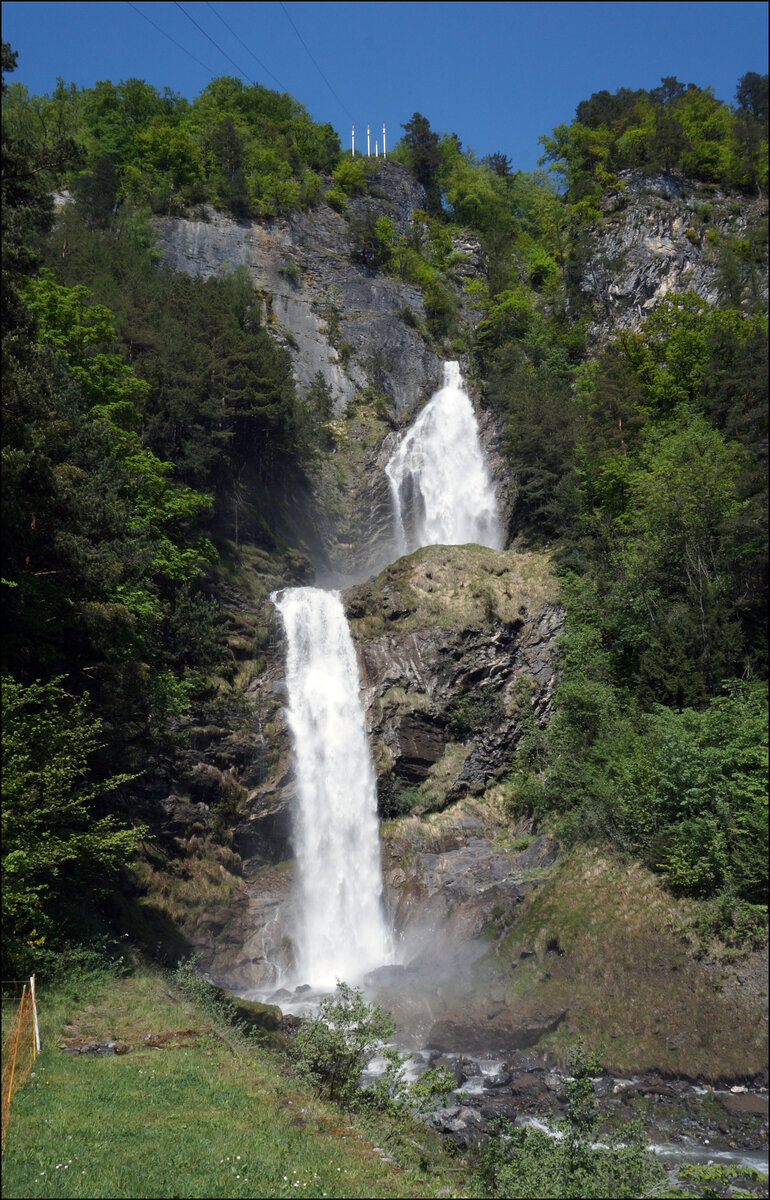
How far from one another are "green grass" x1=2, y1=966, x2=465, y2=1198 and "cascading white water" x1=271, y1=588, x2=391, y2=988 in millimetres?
11744

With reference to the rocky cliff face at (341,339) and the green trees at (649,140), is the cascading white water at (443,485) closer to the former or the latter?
the rocky cliff face at (341,339)

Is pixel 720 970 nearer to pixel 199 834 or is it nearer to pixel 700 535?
pixel 700 535

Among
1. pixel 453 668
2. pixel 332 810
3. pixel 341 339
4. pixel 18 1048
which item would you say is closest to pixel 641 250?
pixel 341 339

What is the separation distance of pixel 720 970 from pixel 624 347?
25741mm

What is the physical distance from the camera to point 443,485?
3975cm

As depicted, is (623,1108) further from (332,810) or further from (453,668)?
(453,668)

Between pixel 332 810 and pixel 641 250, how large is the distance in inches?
1327

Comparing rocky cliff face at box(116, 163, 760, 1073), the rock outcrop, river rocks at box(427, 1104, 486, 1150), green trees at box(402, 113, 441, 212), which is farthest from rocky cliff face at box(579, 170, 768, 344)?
river rocks at box(427, 1104, 486, 1150)

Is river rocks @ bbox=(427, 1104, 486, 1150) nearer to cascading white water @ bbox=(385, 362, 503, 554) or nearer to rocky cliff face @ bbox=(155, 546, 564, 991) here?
rocky cliff face @ bbox=(155, 546, 564, 991)


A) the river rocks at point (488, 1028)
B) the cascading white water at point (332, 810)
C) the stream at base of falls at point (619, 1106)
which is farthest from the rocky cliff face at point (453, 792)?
the stream at base of falls at point (619, 1106)

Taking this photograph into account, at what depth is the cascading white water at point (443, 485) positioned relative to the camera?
3791cm

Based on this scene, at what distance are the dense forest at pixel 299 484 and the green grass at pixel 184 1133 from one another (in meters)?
3.04

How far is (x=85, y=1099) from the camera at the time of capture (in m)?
8.55

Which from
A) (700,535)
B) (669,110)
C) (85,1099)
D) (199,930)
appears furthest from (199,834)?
(669,110)
